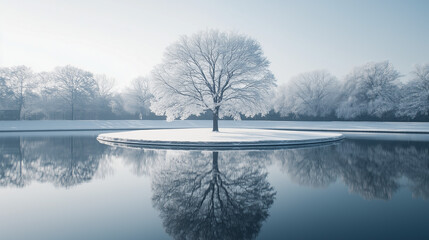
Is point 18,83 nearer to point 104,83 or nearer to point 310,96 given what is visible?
point 104,83

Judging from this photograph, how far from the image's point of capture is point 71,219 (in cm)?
547

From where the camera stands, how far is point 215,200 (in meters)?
6.39

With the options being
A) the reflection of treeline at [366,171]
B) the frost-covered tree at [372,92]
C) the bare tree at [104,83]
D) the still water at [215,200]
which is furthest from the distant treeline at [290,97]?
the still water at [215,200]

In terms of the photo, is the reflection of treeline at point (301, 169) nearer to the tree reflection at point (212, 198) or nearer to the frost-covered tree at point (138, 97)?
the tree reflection at point (212, 198)

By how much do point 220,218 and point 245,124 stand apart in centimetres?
4303

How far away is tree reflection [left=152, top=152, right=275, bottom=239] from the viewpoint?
4.87 metres

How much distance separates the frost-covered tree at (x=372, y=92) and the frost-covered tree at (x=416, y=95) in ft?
4.43

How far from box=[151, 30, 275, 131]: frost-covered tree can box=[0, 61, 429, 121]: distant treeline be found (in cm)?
2693

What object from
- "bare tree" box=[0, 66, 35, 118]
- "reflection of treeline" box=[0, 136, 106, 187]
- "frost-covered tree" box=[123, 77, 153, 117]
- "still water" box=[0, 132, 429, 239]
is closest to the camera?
"still water" box=[0, 132, 429, 239]

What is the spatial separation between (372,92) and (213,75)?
32134mm

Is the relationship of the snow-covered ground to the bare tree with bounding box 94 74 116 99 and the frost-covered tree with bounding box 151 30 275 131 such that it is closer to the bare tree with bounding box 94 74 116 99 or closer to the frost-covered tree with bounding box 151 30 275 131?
the frost-covered tree with bounding box 151 30 275 131

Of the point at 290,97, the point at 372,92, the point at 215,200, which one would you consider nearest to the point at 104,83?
the point at 290,97

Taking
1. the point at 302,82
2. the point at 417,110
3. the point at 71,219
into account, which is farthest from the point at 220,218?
the point at 302,82

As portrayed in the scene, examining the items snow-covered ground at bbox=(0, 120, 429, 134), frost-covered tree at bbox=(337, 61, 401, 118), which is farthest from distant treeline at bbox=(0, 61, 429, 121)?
snow-covered ground at bbox=(0, 120, 429, 134)
